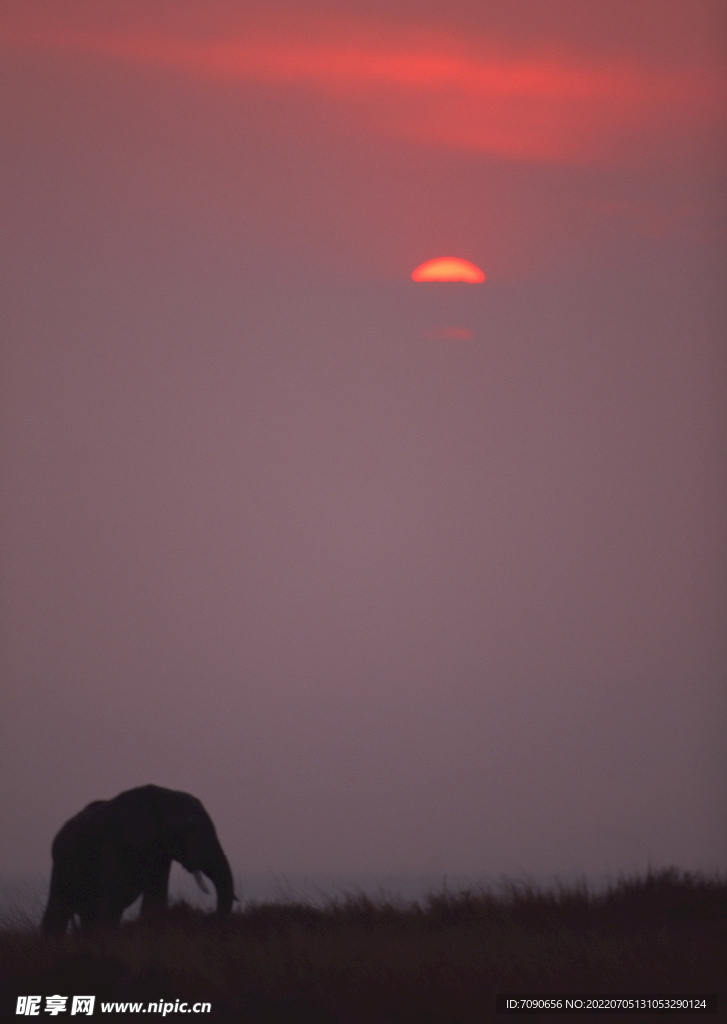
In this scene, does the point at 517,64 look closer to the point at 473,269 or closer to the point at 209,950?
the point at 473,269

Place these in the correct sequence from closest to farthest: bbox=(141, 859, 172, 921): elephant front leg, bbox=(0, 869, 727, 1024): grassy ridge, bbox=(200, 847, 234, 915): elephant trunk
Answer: bbox=(0, 869, 727, 1024): grassy ridge, bbox=(141, 859, 172, 921): elephant front leg, bbox=(200, 847, 234, 915): elephant trunk

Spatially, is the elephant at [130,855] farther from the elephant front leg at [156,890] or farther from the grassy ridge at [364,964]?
the grassy ridge at [364,964]

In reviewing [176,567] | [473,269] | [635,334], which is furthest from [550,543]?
[176,567]

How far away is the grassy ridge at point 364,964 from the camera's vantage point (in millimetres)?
3434

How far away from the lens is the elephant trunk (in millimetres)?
4555

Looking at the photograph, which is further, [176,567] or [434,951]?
[176,567]

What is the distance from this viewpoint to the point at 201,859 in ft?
14.9

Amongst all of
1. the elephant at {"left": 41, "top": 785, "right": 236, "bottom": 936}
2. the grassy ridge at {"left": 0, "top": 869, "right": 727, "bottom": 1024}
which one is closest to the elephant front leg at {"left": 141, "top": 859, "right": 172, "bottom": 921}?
the elephant at {"left": 41, "top": 785, "right": 236, "bottom": 936}

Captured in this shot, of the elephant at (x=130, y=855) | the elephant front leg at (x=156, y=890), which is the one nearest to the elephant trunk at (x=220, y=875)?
the elephant at (x=130, y=855)

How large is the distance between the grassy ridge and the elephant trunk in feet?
0.79

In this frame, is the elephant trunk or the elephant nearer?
the elephant

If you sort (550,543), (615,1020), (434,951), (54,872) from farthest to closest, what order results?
(550,543) < (54,872) < (434,951) < (615,1020)

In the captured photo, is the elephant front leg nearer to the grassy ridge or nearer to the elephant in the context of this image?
the elephant

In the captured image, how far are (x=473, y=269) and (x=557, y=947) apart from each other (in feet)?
9.85
